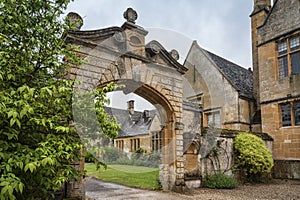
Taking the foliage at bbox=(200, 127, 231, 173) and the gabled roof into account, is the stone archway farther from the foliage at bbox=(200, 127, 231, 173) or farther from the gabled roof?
the foliage at bbox=(200, 127, 231, 173)

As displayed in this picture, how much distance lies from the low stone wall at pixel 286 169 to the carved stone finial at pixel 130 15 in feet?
29.2

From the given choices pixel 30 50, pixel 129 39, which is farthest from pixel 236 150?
pixel 30 50

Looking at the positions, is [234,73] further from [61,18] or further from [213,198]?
[61,18]

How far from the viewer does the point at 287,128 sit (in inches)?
427

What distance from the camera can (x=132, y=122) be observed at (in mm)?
24578

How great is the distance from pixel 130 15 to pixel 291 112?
27.6 feet

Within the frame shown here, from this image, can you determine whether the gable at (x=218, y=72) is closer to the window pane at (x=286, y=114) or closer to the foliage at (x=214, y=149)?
the window pane at (x=286, y=114)

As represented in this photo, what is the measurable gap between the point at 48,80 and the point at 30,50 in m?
0.44

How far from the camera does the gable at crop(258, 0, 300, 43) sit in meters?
10.9

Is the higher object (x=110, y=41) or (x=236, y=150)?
(x=110, y=41)

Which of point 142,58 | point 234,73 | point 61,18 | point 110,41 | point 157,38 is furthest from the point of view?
point 234,73

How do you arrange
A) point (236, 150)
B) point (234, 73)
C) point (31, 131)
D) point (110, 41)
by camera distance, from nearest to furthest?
point (31, 131) < point (110, 41) < point (236, 150) < point (234, 73)

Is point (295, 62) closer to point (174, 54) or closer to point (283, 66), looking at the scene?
point (283, 66)

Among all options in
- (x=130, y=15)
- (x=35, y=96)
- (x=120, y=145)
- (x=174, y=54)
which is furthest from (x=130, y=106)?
(x=35, y=96)
